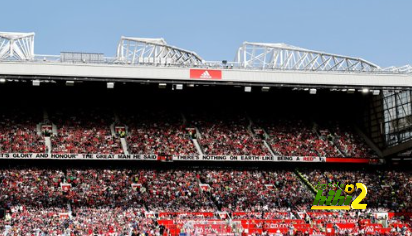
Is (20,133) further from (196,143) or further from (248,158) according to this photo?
(248,158)

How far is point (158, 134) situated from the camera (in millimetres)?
59938

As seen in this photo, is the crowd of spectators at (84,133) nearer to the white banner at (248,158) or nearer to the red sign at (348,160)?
the white banner at (248,158)

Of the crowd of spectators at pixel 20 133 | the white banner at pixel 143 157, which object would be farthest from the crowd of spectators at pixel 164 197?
the crowd of spectators at pixel 20 133

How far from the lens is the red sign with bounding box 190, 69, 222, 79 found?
179 feet

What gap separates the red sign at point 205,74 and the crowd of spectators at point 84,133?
29.2 feet

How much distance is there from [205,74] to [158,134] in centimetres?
830

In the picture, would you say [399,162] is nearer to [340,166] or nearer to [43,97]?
[340,166]

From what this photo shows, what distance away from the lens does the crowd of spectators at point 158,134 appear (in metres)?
57.4

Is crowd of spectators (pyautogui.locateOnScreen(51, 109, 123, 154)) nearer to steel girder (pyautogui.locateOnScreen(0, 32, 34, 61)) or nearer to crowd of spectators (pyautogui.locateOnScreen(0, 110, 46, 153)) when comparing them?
crowd of spectators (pyautogui.locateOnScreen(0, 110, 46, 153))

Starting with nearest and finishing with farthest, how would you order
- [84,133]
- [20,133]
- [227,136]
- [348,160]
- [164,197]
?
1. [164,197]
2. [20,133]
3. [84,133]
4. [348,160]
5. [227,136]

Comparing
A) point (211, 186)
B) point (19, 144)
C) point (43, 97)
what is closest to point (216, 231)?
point (211, 186)

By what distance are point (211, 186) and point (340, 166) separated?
13.9m

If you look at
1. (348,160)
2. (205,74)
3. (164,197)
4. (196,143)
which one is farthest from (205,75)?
(348,160)

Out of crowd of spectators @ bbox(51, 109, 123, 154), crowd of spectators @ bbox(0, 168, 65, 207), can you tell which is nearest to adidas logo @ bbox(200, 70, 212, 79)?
crowd of spectators @ bbox(51, 109, 123, 154)
